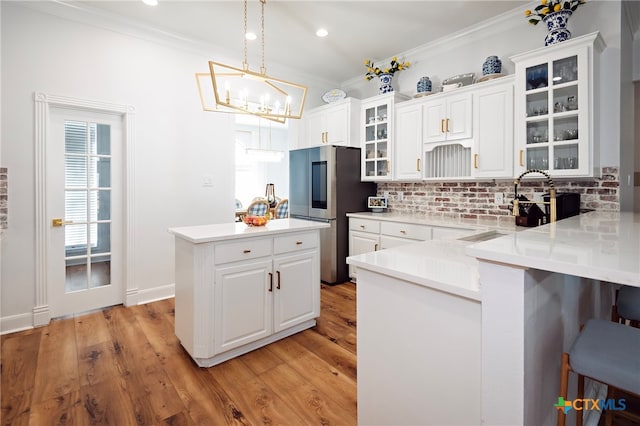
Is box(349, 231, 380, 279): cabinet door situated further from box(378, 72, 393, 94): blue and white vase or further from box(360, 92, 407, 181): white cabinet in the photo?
box(378, 72, 393, 94): blue and white vase

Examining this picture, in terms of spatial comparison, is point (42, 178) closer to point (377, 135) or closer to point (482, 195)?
point (377, 135)

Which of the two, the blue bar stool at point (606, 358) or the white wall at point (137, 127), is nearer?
the blue bar stool at point (606, 358)

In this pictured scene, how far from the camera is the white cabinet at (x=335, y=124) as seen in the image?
13.8 feet

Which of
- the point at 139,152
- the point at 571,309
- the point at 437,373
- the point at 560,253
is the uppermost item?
the point at 139,152

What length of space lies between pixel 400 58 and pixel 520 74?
1700 mm

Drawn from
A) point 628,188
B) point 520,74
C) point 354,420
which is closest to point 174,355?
point 354,420

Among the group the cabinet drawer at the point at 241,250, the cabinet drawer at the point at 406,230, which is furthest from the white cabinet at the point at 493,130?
the cabinet drawer at the point at 241,250

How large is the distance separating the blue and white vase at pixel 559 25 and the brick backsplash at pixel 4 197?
184 inches

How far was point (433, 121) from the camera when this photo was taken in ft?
11.4

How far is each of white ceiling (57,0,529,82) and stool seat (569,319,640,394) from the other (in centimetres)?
293

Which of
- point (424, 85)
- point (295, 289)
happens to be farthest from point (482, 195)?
point (295, 289)

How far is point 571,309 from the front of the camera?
1.48 metres

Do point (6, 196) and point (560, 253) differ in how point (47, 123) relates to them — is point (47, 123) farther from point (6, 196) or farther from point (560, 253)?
point (560, 253)

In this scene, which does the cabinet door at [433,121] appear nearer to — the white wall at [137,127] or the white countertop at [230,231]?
the white countertop at [230,231]
